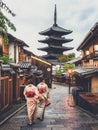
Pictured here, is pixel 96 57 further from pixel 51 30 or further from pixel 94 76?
pixel 51 30

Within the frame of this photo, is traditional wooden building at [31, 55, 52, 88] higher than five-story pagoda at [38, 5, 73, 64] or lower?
lower

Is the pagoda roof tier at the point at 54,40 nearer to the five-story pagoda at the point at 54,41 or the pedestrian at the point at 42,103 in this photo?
the five-story pagoda at the point at 54,41

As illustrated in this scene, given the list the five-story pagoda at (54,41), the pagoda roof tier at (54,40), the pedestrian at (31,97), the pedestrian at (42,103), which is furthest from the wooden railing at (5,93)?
the pagoda roof tier at (54,40)

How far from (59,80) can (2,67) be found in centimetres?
4042

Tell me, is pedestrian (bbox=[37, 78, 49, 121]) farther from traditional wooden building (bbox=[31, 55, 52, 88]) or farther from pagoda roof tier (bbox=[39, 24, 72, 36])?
pagoda roof tier (bbox=[39, 24, 72, 36])

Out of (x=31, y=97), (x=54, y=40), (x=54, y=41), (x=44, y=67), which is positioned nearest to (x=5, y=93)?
(x=31, y=97)

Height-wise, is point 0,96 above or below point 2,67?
below

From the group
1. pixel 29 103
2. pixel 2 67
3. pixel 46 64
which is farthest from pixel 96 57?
pixel 46 64

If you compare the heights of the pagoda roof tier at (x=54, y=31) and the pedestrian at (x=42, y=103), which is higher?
the pagoda roof tier at (x=54, y=31)

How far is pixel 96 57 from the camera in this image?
873 inches

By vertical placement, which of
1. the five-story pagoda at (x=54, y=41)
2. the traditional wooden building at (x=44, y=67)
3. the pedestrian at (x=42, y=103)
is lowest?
the pedestrian at (x=42, y=103)

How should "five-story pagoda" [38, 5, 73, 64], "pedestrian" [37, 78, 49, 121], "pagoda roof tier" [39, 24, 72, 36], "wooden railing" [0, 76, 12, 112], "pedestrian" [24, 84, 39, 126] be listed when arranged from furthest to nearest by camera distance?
1. "five-story pagoda" [38, 5, 73, 64]
2. "pagoda roof tier" [39, 24, 72, 36]
3. "wooden railing" [0, 76, 12, 112]
4. "pedestrian" [37, 78, 49, 121]
5. "pedestrian" [24, 84, 39, 126]

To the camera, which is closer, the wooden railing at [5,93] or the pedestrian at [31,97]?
the pedestrian at [31,97]

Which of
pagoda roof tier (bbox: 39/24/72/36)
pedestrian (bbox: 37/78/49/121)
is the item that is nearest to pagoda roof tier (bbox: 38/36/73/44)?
pagoda roof tier (bbox: 39/24/72/36)
